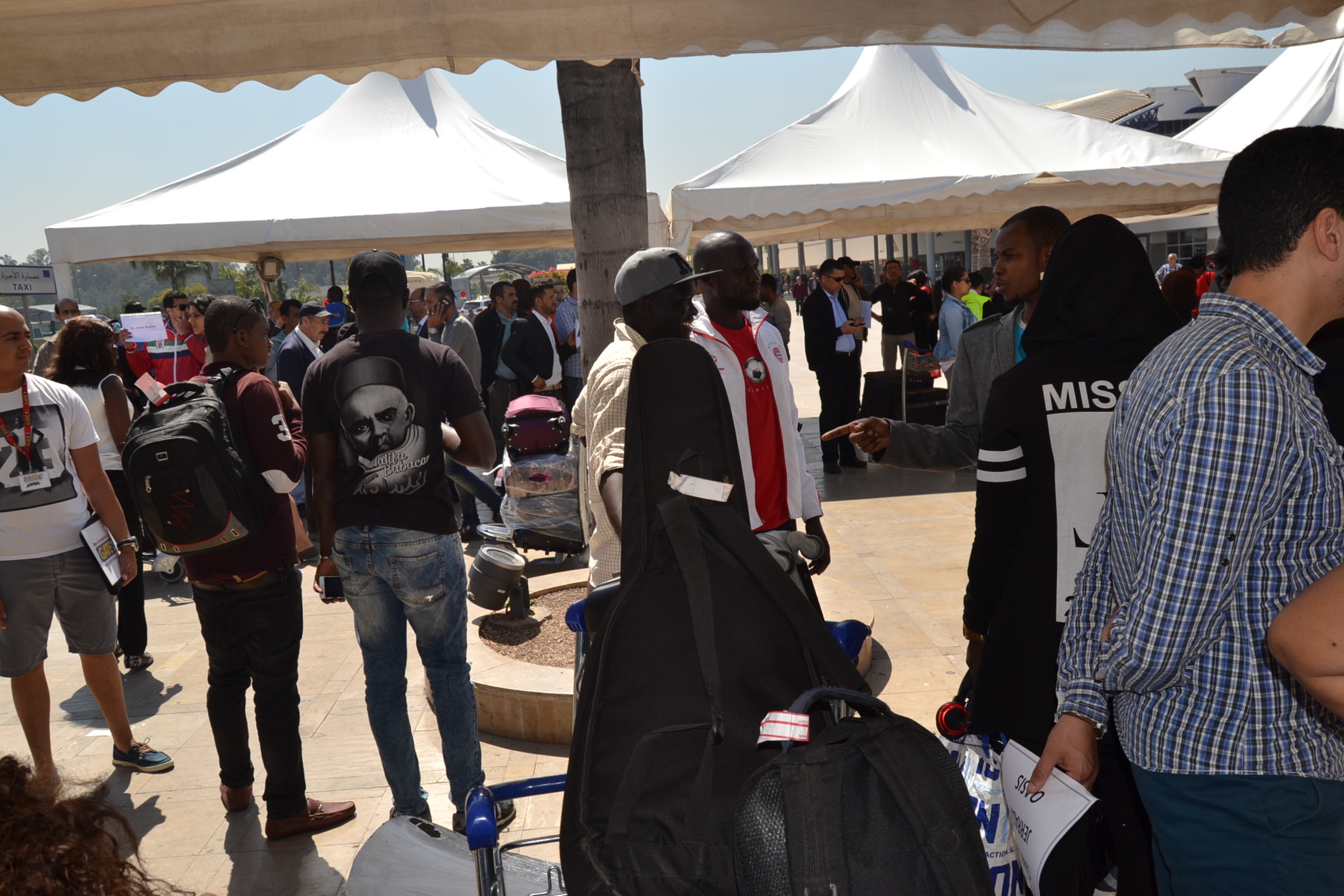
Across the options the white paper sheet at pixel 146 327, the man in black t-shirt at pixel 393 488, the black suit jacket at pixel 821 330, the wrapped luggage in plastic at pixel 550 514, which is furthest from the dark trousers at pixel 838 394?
the man in black t-shirt at pixel 393 488

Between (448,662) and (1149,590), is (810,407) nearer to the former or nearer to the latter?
(448,662)

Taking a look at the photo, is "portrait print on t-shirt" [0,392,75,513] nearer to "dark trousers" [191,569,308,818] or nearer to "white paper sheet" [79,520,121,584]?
"white paper sheet" [79,520,121,584]

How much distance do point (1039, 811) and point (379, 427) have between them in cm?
236

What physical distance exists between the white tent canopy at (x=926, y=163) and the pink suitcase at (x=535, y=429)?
2504 millimetres

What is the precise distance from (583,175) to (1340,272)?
11.3 feet

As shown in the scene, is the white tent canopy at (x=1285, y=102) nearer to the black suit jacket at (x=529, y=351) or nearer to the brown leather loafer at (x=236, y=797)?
the black suit jacket at (x=529, y=351)

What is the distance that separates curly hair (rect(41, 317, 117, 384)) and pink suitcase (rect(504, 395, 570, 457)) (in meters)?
2.74

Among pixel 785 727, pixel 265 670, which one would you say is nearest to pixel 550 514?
pixel 265 670

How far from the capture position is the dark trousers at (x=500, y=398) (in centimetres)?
999

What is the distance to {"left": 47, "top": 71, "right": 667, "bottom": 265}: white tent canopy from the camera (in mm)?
8680

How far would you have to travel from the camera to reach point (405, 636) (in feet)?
11.7

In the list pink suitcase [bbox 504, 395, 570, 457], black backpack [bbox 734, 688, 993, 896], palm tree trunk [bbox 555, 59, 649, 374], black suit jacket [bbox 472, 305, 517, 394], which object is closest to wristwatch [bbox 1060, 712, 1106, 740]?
black backpack [bbox 734, 688, 993, 896]

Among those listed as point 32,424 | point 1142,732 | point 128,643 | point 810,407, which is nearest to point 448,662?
point 32,424

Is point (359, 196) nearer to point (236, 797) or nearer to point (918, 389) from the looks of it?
point (918, 389)
